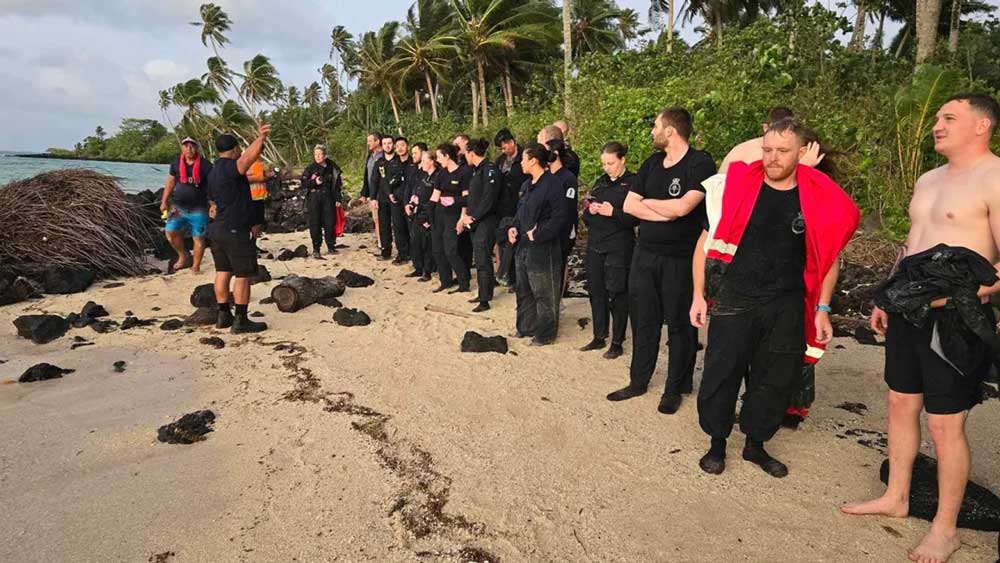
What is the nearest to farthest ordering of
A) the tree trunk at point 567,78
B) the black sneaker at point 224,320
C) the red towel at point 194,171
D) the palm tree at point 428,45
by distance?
the black sneaker at point 224,320
the red towel at point 194,171
the tree trunk at point 567,78
the palm tree at point 428,45

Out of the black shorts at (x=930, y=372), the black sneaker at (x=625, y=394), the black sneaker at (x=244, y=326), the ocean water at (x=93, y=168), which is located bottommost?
the black sneaker at (x=625, y=394)

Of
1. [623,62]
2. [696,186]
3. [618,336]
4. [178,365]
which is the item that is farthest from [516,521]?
[623,62]

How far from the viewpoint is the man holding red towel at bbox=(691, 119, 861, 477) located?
3088 mm

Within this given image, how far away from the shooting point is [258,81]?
153ft

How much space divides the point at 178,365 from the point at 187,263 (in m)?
4.98

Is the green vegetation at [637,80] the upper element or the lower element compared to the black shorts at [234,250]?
upper

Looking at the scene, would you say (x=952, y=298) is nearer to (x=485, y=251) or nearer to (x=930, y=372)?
(x=930, y=372)

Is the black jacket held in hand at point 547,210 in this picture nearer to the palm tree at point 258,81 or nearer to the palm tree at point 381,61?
the palm tree at point 381,61

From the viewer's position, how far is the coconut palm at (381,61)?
3328 cm

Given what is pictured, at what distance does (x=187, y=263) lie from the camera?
389 inches

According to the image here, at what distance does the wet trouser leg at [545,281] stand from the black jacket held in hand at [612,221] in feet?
1.65

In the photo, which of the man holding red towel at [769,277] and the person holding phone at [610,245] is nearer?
the man holding red towel at [769,277]

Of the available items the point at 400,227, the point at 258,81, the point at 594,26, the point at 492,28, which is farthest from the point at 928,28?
the point at 258,81

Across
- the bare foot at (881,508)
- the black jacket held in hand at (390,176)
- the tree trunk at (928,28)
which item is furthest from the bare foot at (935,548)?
the tree trunk at (928,28)
